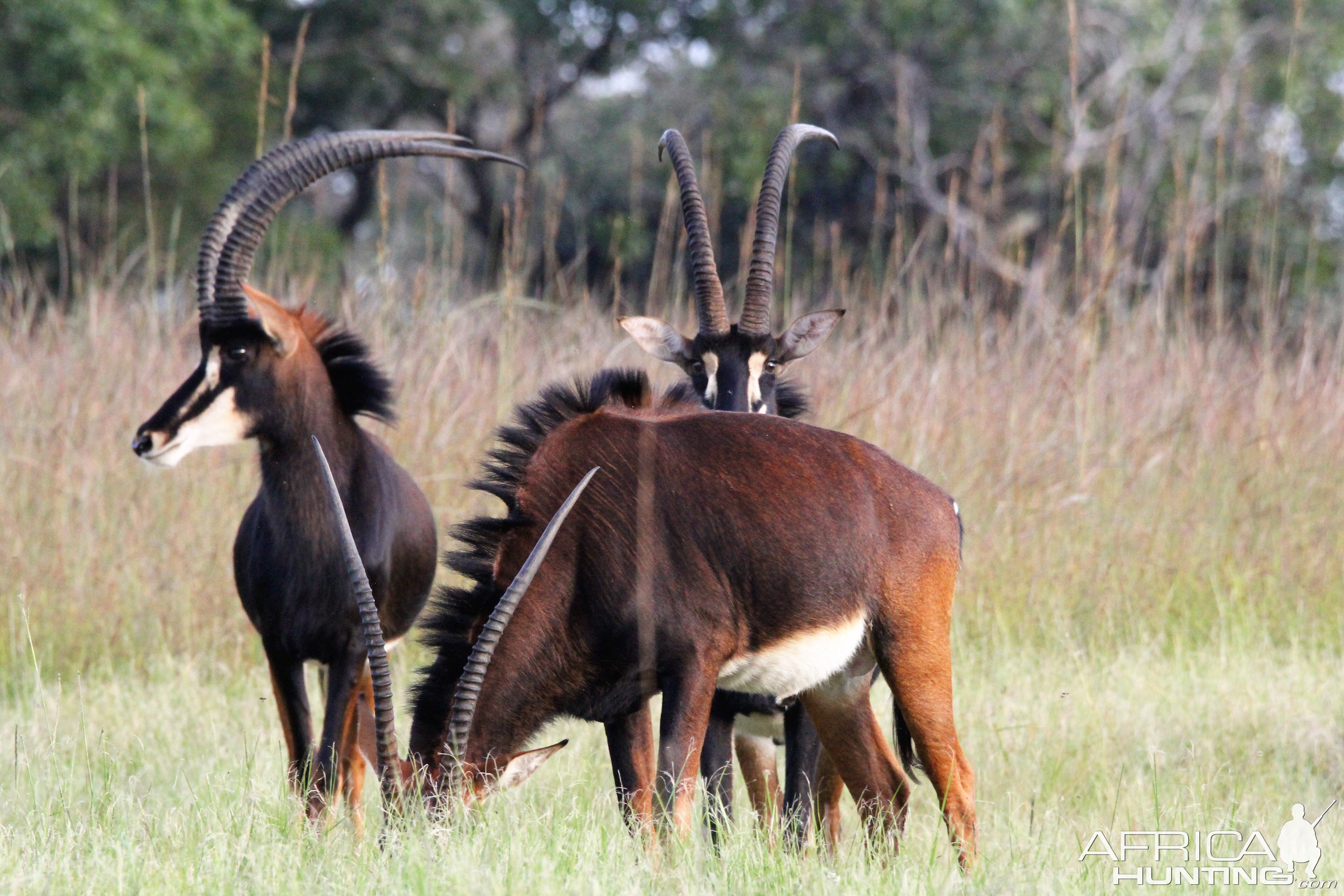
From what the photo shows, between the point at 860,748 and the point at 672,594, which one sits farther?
the point at 860,748

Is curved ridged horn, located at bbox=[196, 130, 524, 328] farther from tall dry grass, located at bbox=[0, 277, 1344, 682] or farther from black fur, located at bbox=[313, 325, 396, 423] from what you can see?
tall dry grass, located at bbox=[0, 277, 1344, 682]

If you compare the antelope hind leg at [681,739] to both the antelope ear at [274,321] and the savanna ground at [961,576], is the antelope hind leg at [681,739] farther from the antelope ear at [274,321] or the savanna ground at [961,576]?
the antelope ear at [274,321]

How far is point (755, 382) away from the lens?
5.41 metres

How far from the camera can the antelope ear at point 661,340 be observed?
5730 millimetres

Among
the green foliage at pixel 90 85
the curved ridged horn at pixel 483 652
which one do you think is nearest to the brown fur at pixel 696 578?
the curved ridged horn at pixel 483 652

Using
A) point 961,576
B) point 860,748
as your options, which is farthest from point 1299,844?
point 961,576

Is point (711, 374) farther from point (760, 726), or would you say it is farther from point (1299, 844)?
point (1299, 844)

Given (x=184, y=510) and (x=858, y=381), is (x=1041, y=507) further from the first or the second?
(x=184, y=510)

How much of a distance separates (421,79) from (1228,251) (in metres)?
10.7

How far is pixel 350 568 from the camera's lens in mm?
3596

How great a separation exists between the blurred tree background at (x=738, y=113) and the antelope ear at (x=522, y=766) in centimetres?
929

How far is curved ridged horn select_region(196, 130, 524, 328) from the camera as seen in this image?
4727mm

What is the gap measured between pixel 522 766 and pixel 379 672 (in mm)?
386
